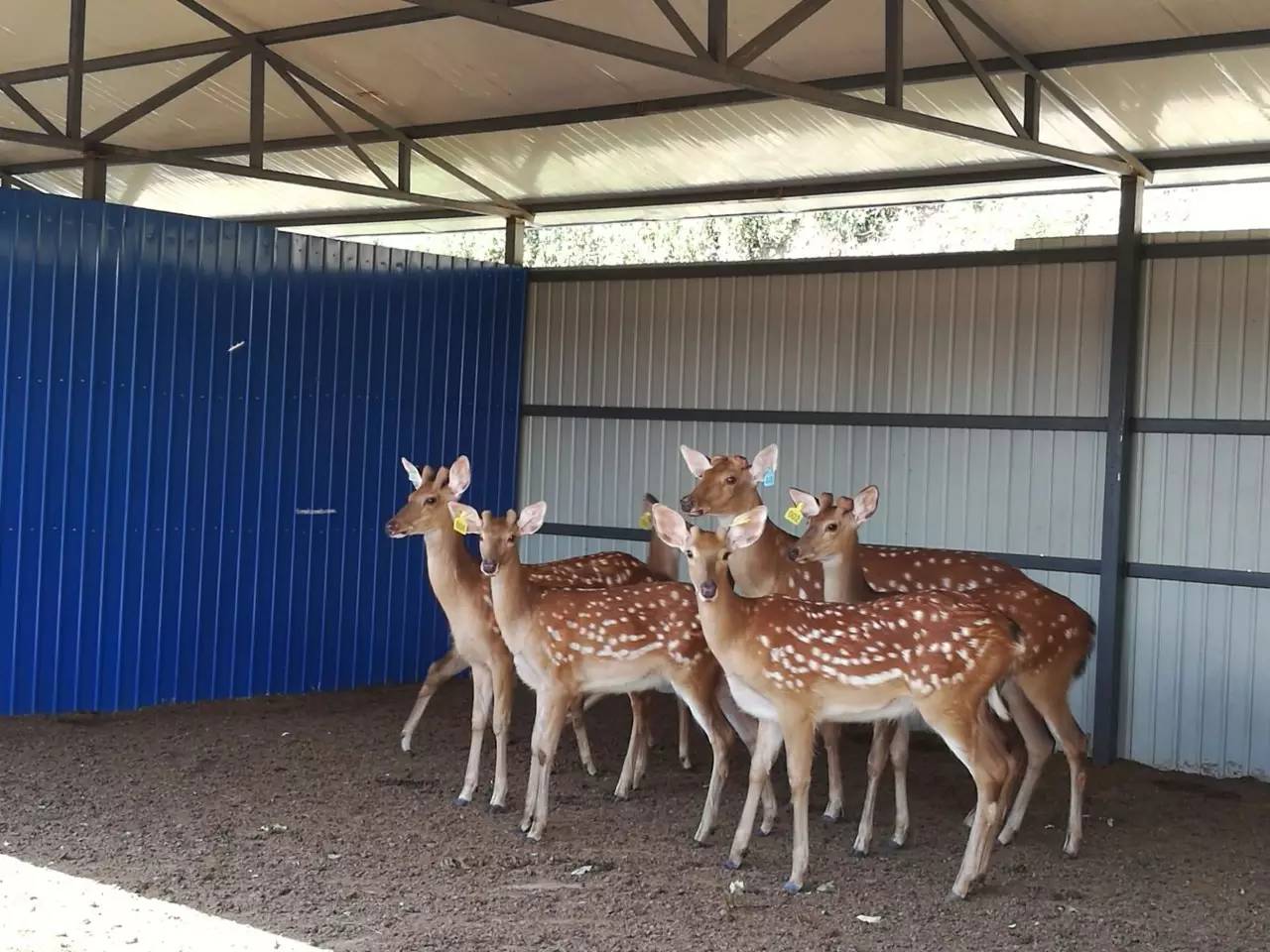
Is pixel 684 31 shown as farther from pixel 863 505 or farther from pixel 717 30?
pixel 863 505

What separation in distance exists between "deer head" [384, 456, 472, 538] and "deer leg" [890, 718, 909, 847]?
2.12m

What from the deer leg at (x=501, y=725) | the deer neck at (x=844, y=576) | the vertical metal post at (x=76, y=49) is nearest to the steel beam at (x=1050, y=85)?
the deer neck at (x=844, y=576)

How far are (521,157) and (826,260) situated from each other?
85.8 inches

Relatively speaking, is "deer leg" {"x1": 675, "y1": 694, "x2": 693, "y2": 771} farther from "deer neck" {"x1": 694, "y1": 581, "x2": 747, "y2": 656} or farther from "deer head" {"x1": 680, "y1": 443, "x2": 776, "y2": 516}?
"deer neck" {"x1": 694, "y1": 581, "x2": 747, "y2": 656}

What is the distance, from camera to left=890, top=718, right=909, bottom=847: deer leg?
6012mm

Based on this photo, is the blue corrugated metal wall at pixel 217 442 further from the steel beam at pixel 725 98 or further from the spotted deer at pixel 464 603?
the spotted deer at pixel 464 603

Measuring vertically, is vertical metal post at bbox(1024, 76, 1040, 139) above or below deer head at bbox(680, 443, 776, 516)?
above

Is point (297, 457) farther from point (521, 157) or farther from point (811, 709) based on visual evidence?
point (811, 709)

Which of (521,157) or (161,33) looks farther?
(521,157)

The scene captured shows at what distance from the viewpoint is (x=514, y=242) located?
410 inches

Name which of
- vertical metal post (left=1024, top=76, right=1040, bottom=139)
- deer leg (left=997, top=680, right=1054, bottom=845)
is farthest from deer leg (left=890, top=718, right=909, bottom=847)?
vertical metal post (left=1024, top=76, right=1040, bottom=139)

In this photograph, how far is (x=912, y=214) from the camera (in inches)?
408

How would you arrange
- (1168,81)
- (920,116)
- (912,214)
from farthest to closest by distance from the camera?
(912,214)
(1168,81)
(920,116)

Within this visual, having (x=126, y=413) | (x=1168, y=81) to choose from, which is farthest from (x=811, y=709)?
(x=126, y=413)
